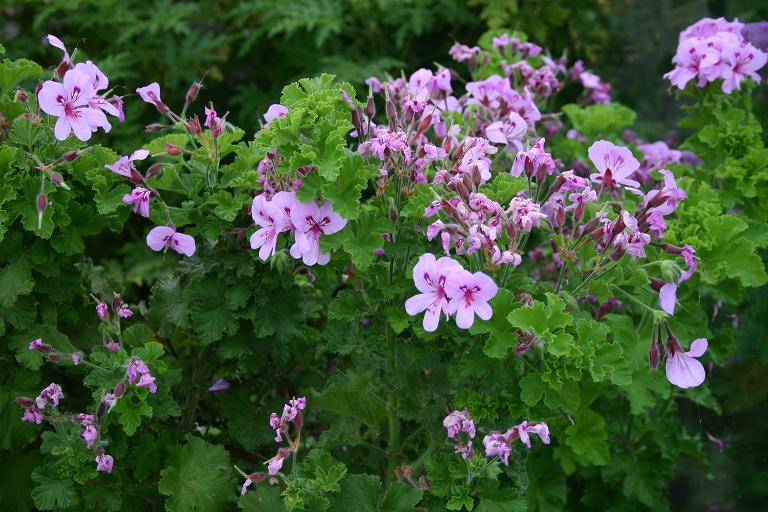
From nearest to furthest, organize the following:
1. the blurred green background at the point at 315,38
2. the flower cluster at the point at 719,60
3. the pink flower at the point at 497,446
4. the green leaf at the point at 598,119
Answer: the pink flower at the point at 497,446
the flower cluster at the point at 719,60
the green leaf at the point at 598,119
the blurred green background at the point at 315,38

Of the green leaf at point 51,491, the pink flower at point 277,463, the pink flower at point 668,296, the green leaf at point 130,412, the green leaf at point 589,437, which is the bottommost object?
the green leaf at point 589,437

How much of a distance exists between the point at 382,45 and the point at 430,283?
3.01 meters

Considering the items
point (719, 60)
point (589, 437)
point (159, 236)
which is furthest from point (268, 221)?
point (719, 60)

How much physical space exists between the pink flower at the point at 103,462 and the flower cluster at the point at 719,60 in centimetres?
170

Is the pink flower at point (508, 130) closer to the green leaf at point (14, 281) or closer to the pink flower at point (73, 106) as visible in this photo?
the pink flower at point (73, 106)

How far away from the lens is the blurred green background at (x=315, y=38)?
13.9 feet

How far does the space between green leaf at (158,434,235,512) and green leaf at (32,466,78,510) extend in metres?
0.19

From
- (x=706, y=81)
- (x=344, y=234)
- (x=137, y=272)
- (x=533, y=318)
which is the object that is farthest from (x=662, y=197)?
(x=137, y=272)

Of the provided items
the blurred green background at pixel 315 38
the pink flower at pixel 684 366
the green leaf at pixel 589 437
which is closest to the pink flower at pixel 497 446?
the pink flower at pixel 684 366

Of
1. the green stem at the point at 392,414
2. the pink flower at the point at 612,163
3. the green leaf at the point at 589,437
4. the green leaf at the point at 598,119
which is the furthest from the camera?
the green leaf at the point at 598,119

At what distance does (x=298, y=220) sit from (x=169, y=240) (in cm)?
38

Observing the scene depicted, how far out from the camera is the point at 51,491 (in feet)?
6.54

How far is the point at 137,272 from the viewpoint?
4.12m

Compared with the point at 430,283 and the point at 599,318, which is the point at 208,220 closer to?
the point at 430,283
